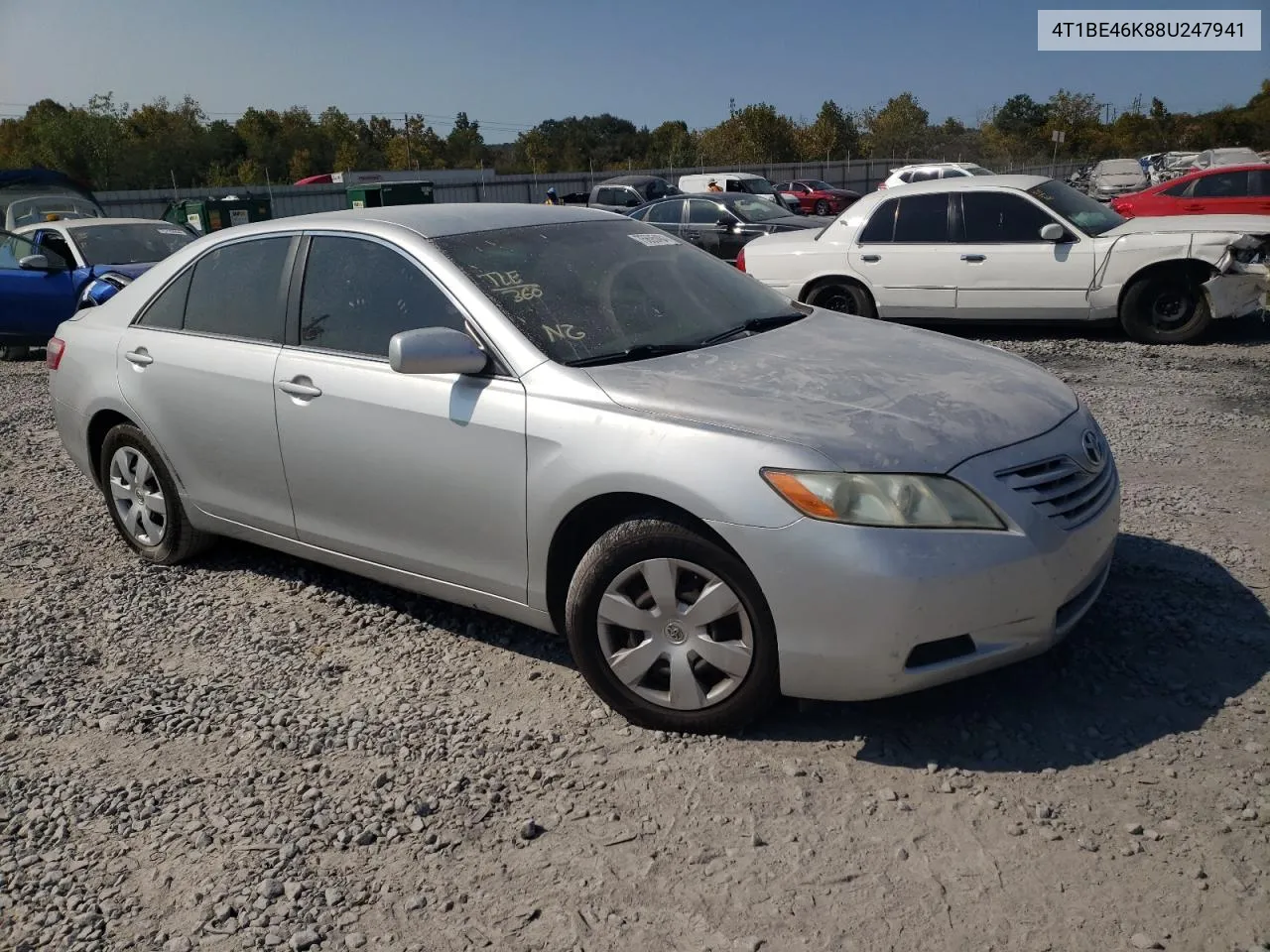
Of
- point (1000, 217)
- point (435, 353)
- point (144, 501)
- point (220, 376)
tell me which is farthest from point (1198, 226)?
point (144, 501)

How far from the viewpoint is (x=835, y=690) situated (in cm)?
305

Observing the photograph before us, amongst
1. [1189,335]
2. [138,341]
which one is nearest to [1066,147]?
[1189,335]

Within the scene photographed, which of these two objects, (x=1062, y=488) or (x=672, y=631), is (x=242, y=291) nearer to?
(x=672, y=631)

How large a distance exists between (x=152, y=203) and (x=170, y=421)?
33.5 m

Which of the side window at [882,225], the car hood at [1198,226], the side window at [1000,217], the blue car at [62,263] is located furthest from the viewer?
the blue car at [62,263]

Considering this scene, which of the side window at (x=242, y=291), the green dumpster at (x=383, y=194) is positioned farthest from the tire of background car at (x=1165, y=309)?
the green dumpster at (x=383, y=194)

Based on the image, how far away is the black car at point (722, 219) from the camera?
1753 centimetres

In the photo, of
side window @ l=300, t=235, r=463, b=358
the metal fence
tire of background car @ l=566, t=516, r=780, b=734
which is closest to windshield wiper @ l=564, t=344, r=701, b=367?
side window @ l=300, t=235, r=463, b=358

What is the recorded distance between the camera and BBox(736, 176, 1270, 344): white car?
9102mm

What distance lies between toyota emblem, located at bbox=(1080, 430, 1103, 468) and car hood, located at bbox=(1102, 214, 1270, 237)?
661 cm

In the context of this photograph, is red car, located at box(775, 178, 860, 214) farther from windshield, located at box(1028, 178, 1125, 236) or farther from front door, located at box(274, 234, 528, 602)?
front door, located at box(274, 234, 528, 602)

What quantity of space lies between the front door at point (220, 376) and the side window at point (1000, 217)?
722 cm

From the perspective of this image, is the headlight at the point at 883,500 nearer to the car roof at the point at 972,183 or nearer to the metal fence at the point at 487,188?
the car roof at the point at 972,183

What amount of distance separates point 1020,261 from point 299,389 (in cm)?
747
